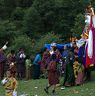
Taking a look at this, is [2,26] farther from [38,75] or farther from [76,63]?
[76,63]

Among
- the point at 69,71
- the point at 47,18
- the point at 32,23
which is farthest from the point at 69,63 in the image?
the point at 47,18

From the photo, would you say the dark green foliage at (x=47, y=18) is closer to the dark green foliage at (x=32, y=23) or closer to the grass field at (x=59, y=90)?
the dark green foliage at (x=32, y=23)

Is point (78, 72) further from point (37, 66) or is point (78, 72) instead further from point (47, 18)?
point (47, 18)

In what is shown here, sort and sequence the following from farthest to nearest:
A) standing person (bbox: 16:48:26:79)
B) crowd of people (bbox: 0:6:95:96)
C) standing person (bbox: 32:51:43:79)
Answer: standing person (bbox: 16:48:26:79)
standing person (bbox: 32:51:43:79)
crowd of people (bbox: 0:6:95:96)

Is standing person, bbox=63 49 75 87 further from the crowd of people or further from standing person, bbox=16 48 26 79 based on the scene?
standing person, bbox=16 48 26 79

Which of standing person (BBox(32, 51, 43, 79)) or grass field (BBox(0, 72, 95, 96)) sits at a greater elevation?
standing person (BBox(32, 51, 43, 79))

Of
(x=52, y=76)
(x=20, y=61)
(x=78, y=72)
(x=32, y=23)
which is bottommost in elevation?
(x=52, y=76)

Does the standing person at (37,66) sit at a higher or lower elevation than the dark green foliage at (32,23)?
lower

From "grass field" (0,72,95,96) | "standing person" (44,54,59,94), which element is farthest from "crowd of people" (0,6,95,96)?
"grass field" (0,72,95,96)

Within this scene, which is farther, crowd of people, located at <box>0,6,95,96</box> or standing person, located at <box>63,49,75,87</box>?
standing person, located at <box>63,49,75,87</box>

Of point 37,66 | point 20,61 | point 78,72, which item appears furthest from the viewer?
point 20,61

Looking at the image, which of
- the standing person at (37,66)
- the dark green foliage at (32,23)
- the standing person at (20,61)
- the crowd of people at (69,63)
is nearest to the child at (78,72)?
the crowd of people at (69,63)

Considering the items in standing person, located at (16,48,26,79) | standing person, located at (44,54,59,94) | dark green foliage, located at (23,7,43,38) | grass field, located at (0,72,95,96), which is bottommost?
grass field, located at (0,72,95,96)

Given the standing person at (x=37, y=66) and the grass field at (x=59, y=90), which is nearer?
the grass field at (x=59, y=90)
